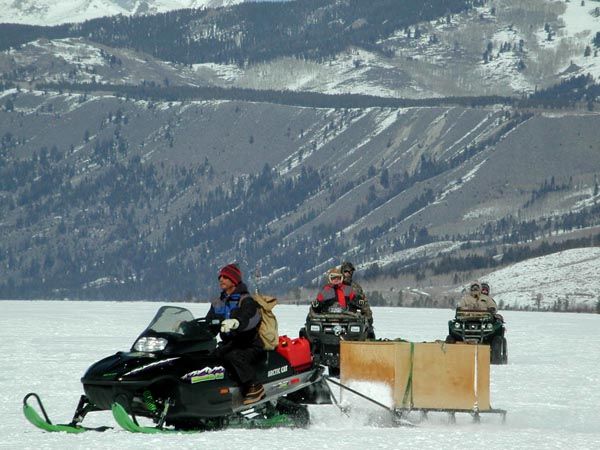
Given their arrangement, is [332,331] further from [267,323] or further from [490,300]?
[267,323]

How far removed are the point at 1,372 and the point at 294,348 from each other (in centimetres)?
972

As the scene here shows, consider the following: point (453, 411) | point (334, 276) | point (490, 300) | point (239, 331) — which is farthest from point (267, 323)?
point (490, 300)

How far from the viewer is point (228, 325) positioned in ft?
58.9

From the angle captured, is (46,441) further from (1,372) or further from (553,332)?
(553,332)

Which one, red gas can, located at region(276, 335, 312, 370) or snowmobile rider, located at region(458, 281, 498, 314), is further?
snowmobile rider, located at region(458, 281, 498, 314)

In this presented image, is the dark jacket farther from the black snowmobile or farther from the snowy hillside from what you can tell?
the snowy hillside

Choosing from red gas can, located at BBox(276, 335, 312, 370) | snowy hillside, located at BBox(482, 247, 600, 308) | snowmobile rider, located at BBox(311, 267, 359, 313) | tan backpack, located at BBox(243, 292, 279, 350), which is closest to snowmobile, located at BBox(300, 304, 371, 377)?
snowmobile rider, located at BBox(311, 267, 359, 313)

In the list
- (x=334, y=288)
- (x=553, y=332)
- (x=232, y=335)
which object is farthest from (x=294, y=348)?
(x=553, y=332)

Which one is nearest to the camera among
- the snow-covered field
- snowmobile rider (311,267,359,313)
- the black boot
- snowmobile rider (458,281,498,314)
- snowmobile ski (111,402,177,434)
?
snowmobile ski (111,402,177,434)

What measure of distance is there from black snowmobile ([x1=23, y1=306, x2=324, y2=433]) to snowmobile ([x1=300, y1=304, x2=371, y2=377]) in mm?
8448

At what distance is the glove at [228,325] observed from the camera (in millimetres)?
17953

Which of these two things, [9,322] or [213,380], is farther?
[9,322]

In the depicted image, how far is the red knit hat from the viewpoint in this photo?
18.3 metres

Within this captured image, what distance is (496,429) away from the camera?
20.2m
